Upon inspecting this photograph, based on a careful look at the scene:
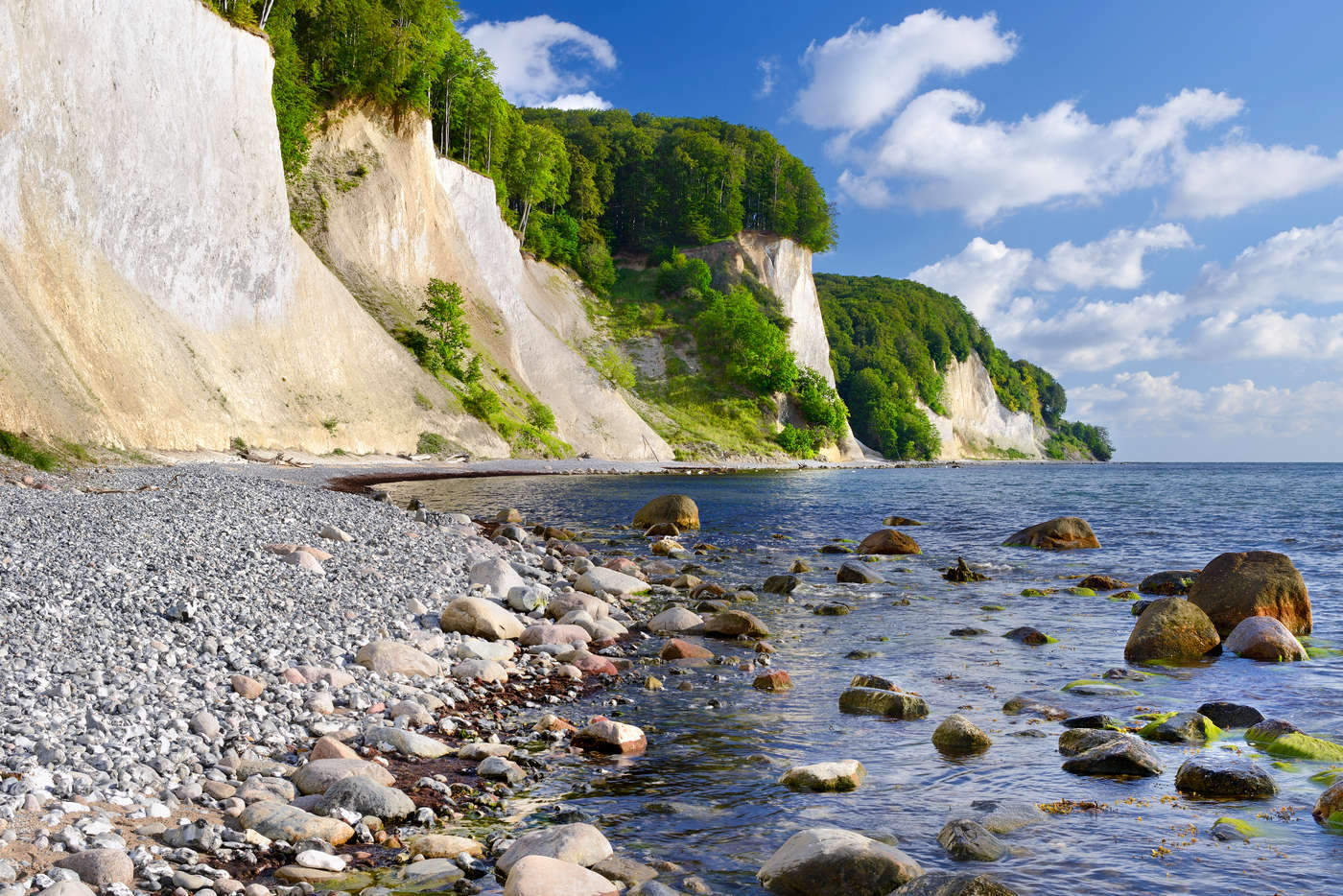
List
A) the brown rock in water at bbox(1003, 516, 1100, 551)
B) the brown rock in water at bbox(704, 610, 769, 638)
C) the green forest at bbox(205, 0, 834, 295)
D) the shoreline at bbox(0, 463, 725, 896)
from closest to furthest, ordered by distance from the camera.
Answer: the shoreline at bbox(0, 463, 725, 896) → the brown rock in water at bbox(704, 610, 769, 638) → the brown rock in water at bbox(1003, 516, 1100, 551) → the green forest at bbox(205, 0, 834, 295)

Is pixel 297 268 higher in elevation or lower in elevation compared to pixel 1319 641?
higher

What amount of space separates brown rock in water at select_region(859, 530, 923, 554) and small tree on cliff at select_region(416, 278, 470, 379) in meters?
34.4

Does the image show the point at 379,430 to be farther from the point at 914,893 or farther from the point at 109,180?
the point at 914,893

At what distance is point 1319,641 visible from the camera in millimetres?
11555

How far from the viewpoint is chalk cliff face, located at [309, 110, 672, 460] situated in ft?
169

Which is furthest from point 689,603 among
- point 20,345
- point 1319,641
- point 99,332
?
point 99,332

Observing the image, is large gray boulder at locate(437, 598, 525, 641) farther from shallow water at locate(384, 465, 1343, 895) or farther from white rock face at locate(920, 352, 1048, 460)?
white rock face at locate(920, 352, 1048, 460)

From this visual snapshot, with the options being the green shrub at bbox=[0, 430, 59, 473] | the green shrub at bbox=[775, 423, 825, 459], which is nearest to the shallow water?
the green shrub at bbox=[0, 430, 59, 473]

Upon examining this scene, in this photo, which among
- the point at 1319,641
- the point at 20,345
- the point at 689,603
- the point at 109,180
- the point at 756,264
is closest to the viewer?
the point at 1319,641

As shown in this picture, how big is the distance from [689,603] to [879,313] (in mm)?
131722

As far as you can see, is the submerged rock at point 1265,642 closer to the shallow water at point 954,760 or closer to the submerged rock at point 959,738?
the shallow water at point 954,760

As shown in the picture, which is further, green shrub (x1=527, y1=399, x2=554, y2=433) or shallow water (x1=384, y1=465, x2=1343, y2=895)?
green shrub (x1=527, y1=399, x2=554, y2=433)

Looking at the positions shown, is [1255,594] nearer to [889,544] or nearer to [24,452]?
[889,544]

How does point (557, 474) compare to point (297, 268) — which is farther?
point (557, 474)
